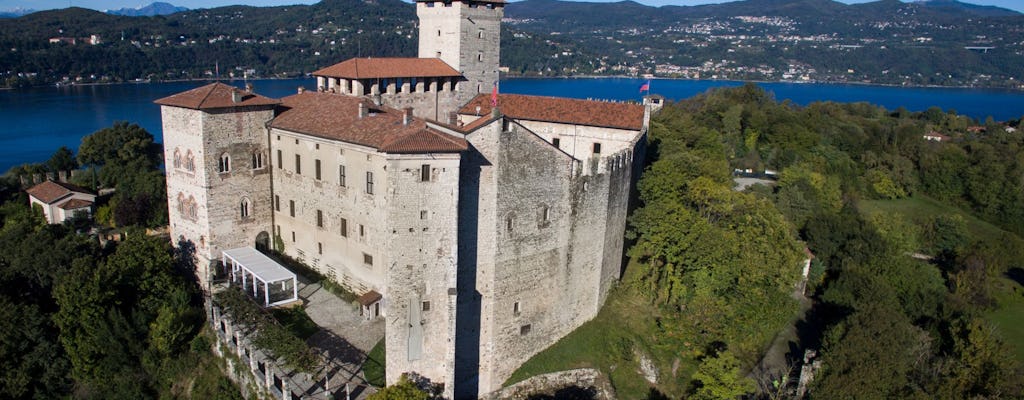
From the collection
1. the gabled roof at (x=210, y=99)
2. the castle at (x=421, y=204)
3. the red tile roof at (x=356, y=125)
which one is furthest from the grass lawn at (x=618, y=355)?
the gabled roof at (x=210, y=99)

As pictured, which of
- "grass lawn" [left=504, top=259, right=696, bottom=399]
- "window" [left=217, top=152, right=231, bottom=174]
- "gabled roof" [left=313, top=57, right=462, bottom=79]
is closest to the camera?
"grass lawn" [left=504, top=259, right=696, bottom=399]

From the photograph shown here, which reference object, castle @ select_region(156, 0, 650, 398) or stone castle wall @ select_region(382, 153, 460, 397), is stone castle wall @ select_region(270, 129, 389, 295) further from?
stone castle wall @ select_region(382, 153, 460, 397)

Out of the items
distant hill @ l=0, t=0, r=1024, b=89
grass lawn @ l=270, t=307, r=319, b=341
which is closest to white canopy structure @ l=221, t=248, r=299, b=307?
grass lawn @ l=270, t=307, r=319, b=341

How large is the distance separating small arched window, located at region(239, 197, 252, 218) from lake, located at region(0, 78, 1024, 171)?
55.5m

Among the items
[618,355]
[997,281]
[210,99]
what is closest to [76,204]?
[210,99]

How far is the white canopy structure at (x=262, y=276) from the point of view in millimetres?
23469

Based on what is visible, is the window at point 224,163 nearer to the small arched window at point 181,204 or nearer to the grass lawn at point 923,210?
the small arched window at point 181,204

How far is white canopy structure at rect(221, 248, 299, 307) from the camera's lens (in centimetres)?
2347

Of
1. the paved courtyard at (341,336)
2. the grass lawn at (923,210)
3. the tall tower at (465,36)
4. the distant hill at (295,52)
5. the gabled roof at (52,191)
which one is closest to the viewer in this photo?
the paved courtyard at (341,336)

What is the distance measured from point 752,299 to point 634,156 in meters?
7.65

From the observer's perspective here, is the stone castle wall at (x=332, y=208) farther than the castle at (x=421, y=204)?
Yes

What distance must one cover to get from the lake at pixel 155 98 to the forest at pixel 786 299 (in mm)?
66720

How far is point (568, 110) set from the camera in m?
31.6

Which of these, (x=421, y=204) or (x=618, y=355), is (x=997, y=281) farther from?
(x=421, y=204)
